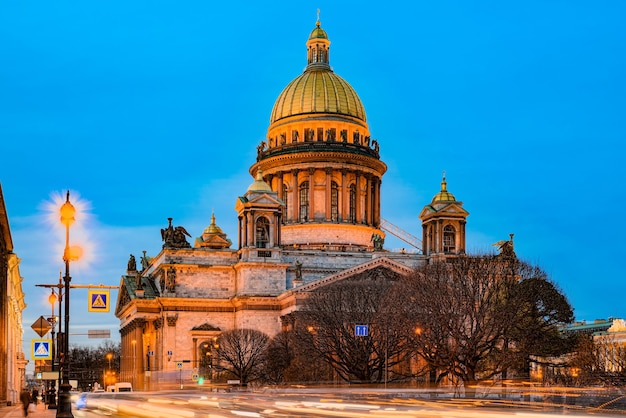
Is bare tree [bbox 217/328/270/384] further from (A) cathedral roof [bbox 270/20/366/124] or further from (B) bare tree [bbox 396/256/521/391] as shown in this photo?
(A) cathedral roof [bbox 270/20/366/124]

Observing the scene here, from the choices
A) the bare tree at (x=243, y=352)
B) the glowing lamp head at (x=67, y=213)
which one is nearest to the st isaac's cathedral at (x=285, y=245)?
the bare tree at (x=243, y=352)

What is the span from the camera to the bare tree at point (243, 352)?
335 feet

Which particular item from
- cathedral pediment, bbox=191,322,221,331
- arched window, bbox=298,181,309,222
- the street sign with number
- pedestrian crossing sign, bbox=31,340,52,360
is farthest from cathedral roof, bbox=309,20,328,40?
pedestrian crossing sign, bbox=31,340,52,360

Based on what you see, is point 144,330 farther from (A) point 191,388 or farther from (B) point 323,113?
(B) point 323,113

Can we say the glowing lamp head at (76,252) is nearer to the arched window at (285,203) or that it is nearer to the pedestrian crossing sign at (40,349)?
the pedestrian crossing sign at (40,349)

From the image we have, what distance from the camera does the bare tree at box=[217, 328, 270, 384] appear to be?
10225 cm

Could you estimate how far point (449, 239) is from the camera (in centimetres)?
11894

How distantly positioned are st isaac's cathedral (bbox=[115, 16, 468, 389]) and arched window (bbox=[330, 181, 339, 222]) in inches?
4.7

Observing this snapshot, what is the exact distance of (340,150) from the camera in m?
129

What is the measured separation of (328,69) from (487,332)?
6276cm

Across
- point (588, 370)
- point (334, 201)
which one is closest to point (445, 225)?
point (334, 201)

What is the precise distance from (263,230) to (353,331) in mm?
30566

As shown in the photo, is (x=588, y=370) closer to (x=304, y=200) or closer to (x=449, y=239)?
(x=449, y=239)

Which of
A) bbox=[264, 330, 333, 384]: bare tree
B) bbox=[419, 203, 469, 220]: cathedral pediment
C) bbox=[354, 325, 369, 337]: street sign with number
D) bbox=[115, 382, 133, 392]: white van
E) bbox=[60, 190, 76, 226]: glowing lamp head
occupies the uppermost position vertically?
bbox=[419, 203, 469, 220]: cathedral pediment
